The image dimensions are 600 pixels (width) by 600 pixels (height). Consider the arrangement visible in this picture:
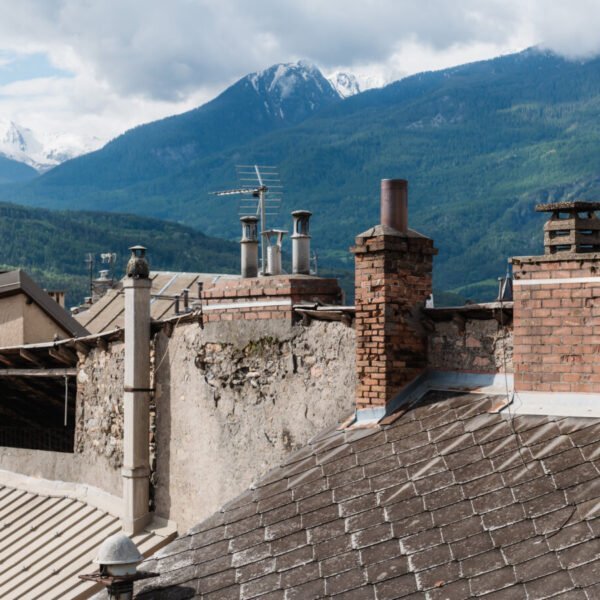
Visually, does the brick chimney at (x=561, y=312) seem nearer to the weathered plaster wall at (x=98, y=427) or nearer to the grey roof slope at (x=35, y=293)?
the weathered plaster wall at (x=98, y=427)

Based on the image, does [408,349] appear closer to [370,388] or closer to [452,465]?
[370,388]

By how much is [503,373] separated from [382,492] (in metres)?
1.51

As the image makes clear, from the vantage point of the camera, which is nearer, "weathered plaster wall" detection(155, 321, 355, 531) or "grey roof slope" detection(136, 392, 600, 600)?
"grey roof slope" detection(136, 392, 600, 600)

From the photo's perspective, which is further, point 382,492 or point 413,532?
point 382,492

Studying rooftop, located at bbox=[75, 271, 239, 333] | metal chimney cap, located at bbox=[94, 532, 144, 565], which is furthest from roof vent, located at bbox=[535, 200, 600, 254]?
rooftop, located at bbox=[75, 271, 239, 333]

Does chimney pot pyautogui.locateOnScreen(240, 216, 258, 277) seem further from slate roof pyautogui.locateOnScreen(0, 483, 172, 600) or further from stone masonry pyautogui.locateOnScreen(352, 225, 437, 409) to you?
slate roof pyautogui.locateOnScreen(0, 483, 172, 600)

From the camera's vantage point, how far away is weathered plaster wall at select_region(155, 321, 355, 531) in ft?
38.7

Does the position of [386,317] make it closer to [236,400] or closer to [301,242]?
[236,400]

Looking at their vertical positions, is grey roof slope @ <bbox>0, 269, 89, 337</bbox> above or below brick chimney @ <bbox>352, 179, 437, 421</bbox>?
above

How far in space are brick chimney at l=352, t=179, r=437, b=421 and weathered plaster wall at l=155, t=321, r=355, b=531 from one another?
431mm

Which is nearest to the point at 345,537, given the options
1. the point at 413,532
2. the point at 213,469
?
the point at 413,532

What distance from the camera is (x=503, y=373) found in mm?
10375

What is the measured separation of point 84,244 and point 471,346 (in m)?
161

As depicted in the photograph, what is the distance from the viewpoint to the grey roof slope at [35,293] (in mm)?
21359
